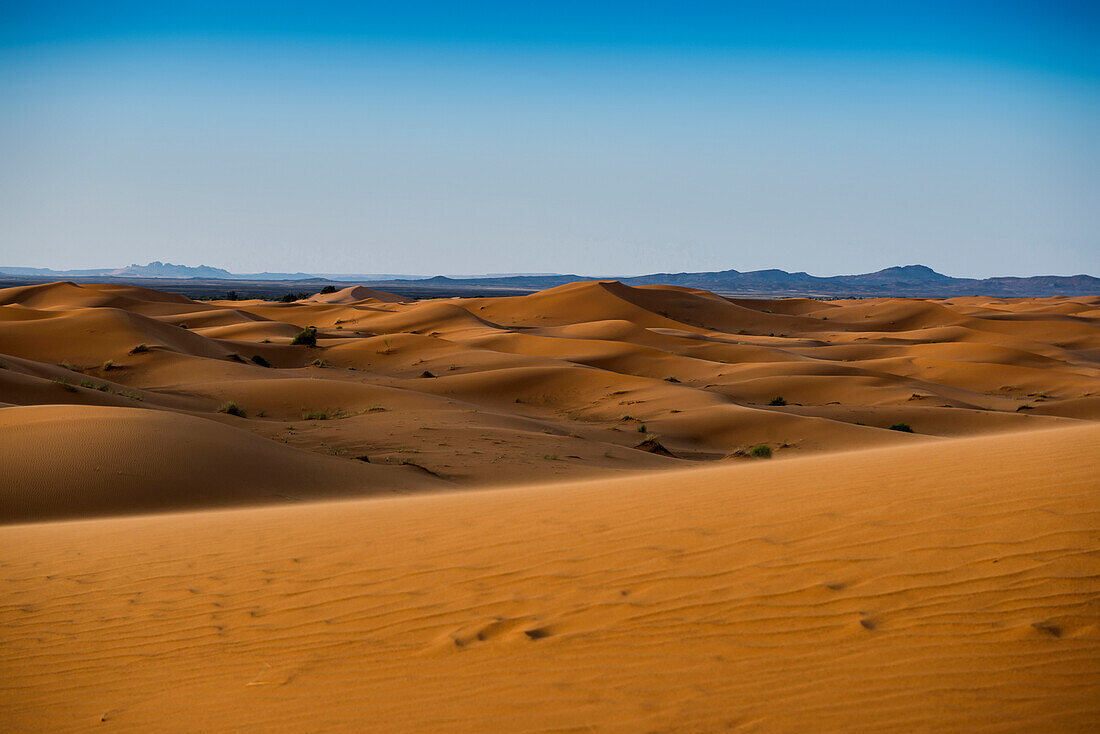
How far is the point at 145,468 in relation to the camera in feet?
40.7

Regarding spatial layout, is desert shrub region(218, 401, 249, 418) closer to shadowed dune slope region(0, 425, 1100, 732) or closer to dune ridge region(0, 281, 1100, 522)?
dune ridge region(0, 281, 1100, 522)

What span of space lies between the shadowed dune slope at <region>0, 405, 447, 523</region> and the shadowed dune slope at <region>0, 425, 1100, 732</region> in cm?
394

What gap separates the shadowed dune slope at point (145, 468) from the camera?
11.3m

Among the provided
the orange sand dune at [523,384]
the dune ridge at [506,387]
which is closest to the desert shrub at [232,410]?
the dune ridge at [506,387]

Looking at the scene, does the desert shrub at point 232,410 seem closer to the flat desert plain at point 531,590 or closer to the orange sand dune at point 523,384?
the orange sand dune at point 523,384

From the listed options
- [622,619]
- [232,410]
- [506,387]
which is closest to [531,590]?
[622,619]

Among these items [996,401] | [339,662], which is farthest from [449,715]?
[996,401]

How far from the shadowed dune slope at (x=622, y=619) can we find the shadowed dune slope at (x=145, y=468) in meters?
3.94

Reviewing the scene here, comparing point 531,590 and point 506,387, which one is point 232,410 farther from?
point 531,590

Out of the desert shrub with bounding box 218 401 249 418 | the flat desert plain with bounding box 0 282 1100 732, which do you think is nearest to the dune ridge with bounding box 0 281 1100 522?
the desert shrub with bounding box 218 401 249 418

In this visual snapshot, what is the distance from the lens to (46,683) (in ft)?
16.2

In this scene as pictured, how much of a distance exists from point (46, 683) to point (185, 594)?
1430mm

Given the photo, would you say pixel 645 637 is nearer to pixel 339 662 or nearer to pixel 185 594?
pixel 339 662

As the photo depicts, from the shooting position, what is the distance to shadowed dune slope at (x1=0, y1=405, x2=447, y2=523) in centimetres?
1130
